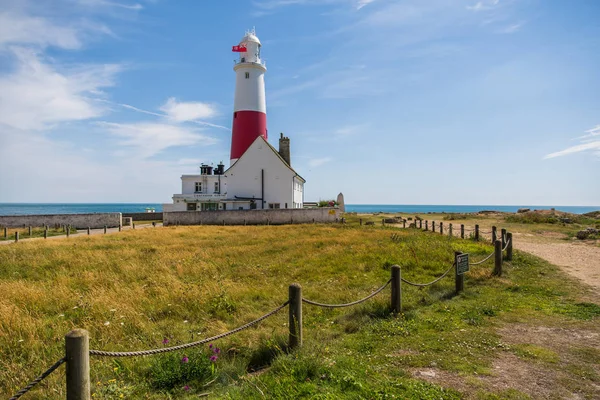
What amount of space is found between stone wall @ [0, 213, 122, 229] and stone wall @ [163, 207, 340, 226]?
5.00 metres

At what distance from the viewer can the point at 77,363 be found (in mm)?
3215

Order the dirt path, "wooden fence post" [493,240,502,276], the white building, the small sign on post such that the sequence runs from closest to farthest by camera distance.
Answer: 1. the small sign on post
2. "wooden fence post" [493,240,502,276]
3. the dirt path
4. the white building

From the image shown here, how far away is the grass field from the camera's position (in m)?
4.47

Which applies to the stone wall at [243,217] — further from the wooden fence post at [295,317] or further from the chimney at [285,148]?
the wooden fence post at [295,317]

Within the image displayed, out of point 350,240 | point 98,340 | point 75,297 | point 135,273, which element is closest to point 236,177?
point 350,240

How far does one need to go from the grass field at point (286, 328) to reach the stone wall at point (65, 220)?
20.0m

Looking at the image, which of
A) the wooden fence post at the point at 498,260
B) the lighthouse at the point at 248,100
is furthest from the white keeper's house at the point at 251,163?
the wooden fence post at the point at 498,260

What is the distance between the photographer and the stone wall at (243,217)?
30.9 metres

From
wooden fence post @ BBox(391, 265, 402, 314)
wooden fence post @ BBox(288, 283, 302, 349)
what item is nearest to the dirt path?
wooden fence post @ BBox(391, 265, 402, 314)

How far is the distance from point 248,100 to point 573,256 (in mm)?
30681

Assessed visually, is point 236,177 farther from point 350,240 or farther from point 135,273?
point 135,273

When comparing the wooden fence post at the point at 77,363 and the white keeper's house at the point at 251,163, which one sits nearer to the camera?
the wooden fence post at the point at 77,363

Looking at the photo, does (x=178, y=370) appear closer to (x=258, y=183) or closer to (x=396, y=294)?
(x=396, y=294)

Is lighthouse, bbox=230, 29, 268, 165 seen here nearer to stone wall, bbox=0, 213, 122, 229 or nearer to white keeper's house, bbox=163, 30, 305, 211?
white keeper's house, bbox=163, 30, 305, 211
